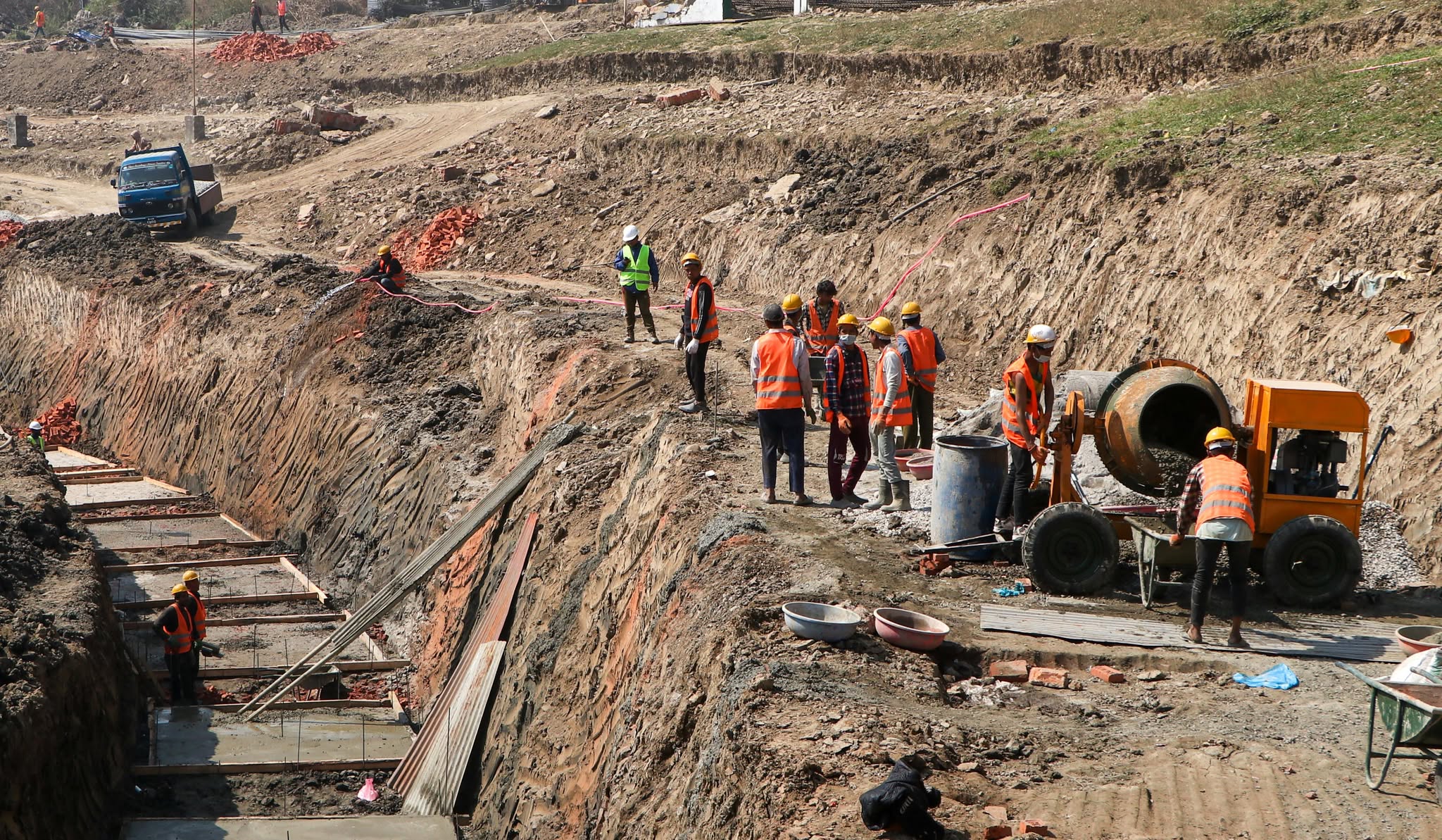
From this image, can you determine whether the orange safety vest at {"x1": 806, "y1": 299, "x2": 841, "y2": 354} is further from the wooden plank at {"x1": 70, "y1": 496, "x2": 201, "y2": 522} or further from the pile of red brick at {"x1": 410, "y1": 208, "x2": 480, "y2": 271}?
the pile of red brick at {"x1": 410, "y1": 208, "x2": 480, "y2": 271}

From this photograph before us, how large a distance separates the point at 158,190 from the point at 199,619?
1936cm

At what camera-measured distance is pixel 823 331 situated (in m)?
14.7

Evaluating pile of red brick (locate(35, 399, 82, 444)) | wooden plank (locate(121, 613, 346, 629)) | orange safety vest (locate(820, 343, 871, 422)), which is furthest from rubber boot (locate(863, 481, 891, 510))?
pile of red brick (locate(35, 399, 82, 444))

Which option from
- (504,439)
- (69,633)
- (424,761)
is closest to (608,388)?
(504,439)

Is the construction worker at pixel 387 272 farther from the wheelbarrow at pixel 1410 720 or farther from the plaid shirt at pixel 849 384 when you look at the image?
the wheelbarrow at pixel 1410 720

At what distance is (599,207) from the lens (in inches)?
1103

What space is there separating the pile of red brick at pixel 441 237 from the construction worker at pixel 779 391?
60.9 ft

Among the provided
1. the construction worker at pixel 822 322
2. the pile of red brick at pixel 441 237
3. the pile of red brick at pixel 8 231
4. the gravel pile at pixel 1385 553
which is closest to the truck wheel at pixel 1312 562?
the gravel pile at pixel 1385 553

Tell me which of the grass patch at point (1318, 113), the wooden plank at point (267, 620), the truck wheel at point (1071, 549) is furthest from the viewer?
the wooden plank at point (267, 620)

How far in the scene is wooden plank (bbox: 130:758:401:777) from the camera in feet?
43.4

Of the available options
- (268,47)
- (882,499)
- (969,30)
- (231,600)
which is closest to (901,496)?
(882,499)

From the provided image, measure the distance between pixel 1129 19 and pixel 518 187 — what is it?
13.8 meters

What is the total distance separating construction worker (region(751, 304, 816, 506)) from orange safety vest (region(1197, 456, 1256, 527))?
3.62m

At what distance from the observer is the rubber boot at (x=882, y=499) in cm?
1142
